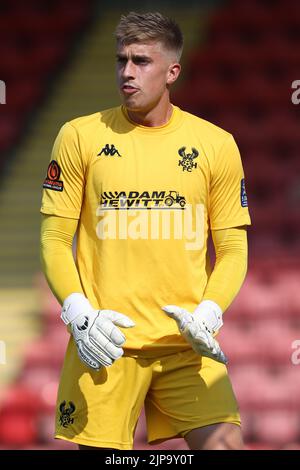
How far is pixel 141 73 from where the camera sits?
11.3ft

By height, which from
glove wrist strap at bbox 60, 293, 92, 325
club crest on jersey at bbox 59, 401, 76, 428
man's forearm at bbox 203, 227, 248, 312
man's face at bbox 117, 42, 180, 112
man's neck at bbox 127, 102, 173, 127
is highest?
man's face at bbox 117, 42, 180, 112

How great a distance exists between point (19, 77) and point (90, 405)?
15.6 ft

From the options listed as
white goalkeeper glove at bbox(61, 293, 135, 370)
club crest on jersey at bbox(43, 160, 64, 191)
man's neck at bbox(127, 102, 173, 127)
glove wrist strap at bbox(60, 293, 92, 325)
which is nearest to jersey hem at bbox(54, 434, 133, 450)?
white goalkeeper glove at bbox(61, 293, 135, 370)

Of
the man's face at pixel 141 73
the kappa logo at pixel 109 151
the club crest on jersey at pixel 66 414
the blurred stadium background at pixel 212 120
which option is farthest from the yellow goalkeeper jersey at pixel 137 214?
the blurred stadium background at pixel 212 120

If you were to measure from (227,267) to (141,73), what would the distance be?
0.67m

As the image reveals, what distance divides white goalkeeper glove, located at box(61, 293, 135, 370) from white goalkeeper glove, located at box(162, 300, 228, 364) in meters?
0.15

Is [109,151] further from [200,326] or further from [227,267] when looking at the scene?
[200,326]

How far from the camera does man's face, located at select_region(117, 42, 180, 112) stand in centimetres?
345

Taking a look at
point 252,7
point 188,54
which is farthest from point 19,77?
point 252,7

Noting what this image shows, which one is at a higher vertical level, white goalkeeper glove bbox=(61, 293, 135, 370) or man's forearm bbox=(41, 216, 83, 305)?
man's forearm bbox=(41, 216, 83, 305)

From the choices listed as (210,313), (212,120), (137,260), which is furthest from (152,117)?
(212,120)

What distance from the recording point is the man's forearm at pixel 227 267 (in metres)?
3.47

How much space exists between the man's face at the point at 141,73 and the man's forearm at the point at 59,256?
43 centimetres

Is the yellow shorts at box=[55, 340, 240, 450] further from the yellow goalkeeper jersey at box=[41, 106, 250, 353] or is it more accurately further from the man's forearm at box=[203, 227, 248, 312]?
the man's forearm at box=[203, 227, 248, 312]
